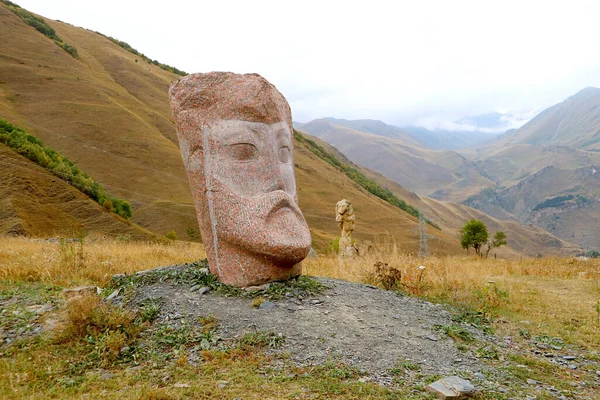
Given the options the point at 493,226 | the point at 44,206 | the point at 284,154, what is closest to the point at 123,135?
the point at 44,206

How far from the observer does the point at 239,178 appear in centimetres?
640

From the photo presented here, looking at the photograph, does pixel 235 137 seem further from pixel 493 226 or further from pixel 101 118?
pixel 493 226

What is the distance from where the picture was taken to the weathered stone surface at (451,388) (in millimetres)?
3699

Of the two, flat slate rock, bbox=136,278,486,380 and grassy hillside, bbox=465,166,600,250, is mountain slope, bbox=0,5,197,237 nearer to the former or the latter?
flat slate rock, bbox=136,278,486,380

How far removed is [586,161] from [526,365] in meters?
193

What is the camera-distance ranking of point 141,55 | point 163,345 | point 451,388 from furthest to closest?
1. point 141,55
2. point 163,345
3. point 451,388

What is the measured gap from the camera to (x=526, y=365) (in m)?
4.70

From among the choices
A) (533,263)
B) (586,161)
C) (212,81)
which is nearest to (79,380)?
(212,81)

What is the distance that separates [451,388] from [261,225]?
10.7 feet

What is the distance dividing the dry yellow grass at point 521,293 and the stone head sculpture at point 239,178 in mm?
2692

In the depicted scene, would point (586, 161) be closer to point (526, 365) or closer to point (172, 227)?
point (172, 227)

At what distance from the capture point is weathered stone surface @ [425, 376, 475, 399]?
3.70m

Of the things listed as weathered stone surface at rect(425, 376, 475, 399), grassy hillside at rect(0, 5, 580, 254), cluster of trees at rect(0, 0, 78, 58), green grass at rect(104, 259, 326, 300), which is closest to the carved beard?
green grass at rect(104, 259, 326, 300)

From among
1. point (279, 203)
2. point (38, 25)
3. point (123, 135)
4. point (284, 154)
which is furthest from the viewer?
point (38, 25)
